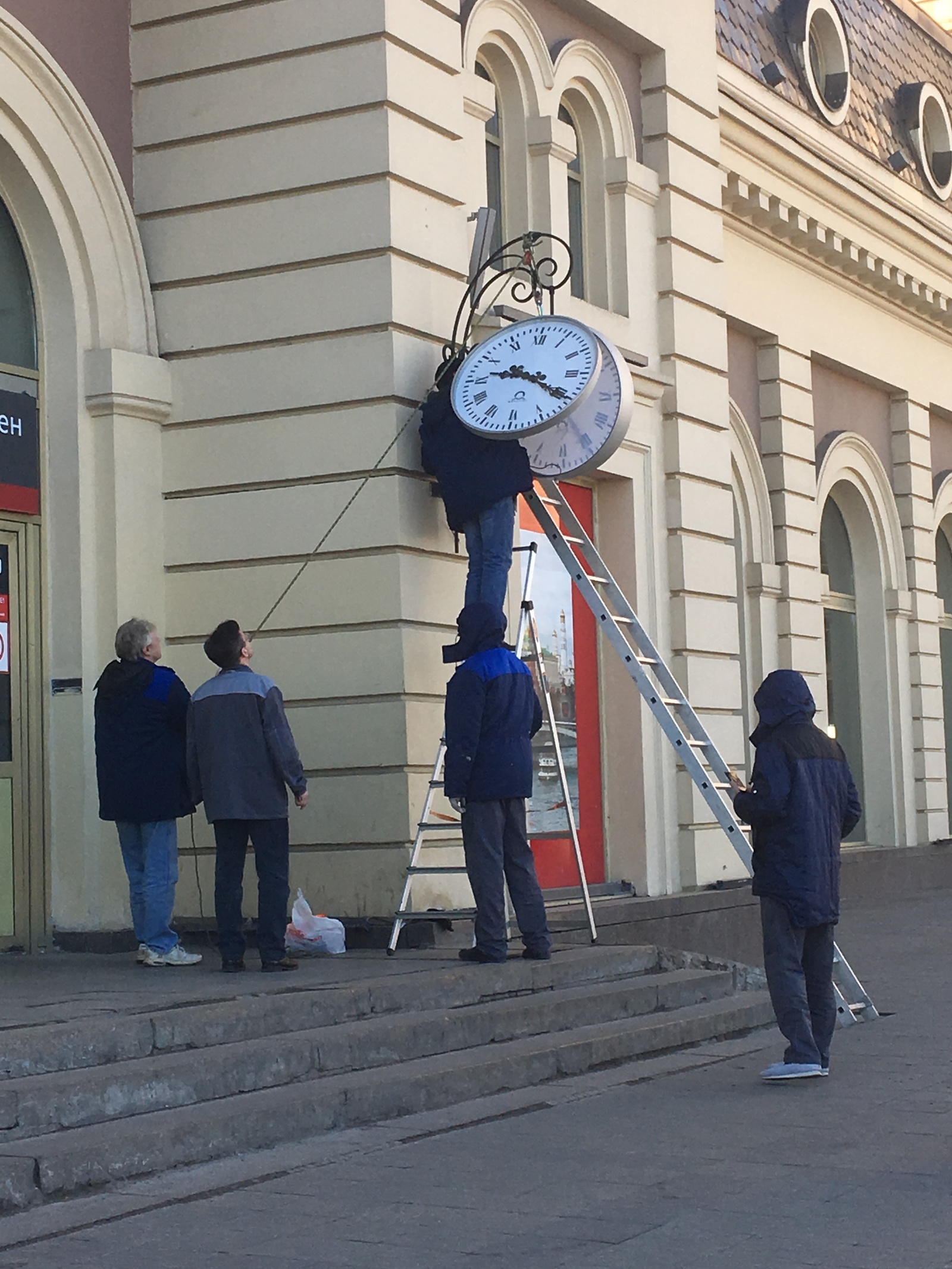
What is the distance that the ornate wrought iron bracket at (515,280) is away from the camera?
1055 centimetres

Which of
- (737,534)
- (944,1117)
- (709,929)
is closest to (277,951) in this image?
(944,1117)

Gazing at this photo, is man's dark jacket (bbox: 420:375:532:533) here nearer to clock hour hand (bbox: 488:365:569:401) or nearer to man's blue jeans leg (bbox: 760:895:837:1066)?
clock hour hand (bbox: 488:365:569:401)

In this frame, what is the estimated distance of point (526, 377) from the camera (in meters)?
9.92

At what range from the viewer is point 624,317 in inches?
508

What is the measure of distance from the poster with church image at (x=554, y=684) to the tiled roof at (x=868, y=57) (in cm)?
602

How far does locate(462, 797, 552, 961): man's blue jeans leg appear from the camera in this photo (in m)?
9.05

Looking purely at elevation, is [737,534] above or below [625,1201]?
above

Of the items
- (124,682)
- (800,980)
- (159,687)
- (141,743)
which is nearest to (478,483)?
(159,687)

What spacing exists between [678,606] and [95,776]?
473 cm

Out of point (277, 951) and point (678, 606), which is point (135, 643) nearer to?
point (277, 951)

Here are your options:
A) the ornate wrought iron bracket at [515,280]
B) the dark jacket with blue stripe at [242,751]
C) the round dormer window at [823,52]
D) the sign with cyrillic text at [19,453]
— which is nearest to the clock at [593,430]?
the ornate wrought iron bracket at [515,280]

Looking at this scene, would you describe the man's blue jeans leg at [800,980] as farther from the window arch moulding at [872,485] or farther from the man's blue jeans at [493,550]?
the window arch moulding at [872,485]

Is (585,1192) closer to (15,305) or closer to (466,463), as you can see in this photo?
(466,463)

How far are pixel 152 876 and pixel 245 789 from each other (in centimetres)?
76
